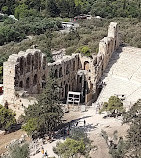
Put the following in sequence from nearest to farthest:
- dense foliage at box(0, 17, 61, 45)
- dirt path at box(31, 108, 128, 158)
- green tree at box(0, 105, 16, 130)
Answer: dirt path at box(31, 108, 128, 158), green tree at box(0, 105, 16, 130), dense foliage at box(0, 17, 61, 45)

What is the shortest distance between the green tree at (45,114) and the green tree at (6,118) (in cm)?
355

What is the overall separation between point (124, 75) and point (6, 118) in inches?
768

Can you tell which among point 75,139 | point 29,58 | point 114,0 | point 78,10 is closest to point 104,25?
point 78,10

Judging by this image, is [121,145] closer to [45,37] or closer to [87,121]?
[87,121]

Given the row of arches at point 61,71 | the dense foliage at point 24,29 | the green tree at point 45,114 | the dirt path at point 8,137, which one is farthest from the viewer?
the dense foliage at point 24,29

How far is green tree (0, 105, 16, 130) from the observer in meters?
37.1

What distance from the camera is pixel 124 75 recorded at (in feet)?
166

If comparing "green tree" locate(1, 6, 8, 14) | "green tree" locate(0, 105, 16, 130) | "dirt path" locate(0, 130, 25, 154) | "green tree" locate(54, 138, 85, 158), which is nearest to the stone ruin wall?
"green tree" locate(0, 105, 16, 130)

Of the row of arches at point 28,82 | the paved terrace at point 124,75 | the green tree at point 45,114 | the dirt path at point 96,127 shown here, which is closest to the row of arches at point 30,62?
the row of arches at point 28,82

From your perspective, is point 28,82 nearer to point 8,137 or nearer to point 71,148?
point 8,137

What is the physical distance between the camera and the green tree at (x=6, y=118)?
1460 inches

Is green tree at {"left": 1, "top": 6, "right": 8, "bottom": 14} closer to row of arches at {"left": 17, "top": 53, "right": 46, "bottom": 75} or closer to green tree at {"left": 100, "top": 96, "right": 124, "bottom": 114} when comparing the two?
row of arches at {"left": 17, "top": 53, "right": 46, "bottom": 75}

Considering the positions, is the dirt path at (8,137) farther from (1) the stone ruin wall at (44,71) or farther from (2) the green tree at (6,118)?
(1) the stone ruin wall at (44,71)

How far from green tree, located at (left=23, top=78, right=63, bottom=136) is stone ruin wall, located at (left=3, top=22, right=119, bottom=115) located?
5905 mm
